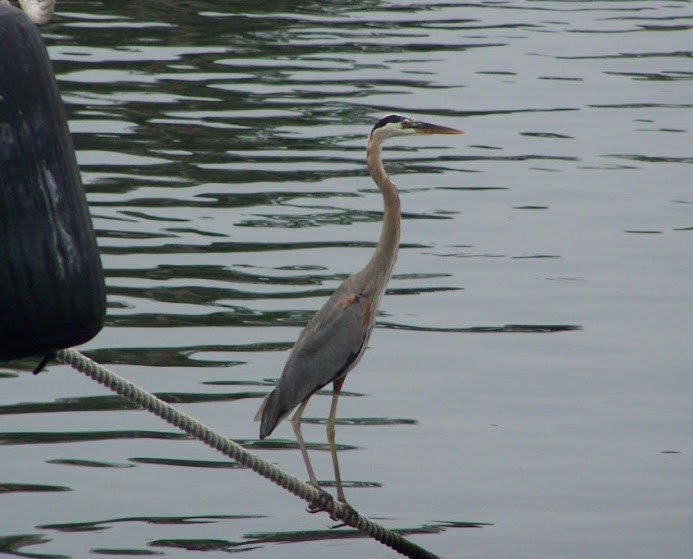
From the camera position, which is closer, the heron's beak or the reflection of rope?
the reflection of rope

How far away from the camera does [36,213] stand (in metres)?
4.16

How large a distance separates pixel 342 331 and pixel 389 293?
154 inches

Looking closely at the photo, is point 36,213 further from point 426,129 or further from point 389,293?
point 389,293

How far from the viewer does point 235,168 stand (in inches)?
541

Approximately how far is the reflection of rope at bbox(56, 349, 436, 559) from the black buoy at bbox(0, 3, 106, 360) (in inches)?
20.0

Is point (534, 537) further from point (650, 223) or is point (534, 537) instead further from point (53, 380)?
point (650, 223)

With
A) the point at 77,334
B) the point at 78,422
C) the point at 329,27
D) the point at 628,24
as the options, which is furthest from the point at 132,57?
the point at 77,334

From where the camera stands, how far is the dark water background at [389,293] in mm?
7848

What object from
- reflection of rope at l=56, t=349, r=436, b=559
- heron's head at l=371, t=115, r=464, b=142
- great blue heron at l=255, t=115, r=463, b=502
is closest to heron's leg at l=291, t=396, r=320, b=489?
great blue heron at l=255, t=115, r=463, b=502

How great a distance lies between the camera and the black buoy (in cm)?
411

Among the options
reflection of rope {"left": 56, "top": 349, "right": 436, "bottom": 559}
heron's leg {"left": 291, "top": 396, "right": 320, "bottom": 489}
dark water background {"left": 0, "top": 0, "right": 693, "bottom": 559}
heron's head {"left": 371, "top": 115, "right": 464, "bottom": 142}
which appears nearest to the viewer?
reflection of rope {"left": 56, "top": 349, "right": 436, "bottom": 559}

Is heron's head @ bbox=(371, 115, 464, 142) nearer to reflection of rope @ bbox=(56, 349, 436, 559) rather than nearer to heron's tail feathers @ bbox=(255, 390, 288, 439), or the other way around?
heron's tail feathers @ bbox=(255, 390, 288, 439)

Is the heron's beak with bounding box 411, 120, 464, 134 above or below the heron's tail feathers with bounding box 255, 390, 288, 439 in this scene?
above

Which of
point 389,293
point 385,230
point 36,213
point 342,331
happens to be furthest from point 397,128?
point 389,293
